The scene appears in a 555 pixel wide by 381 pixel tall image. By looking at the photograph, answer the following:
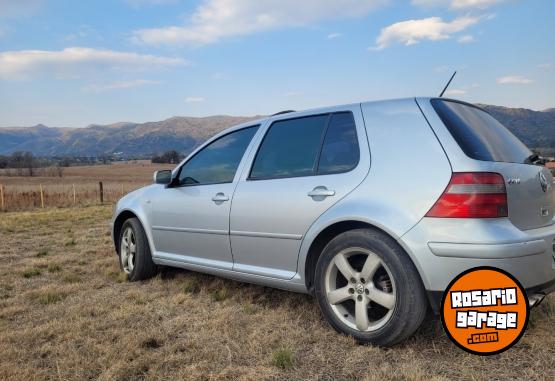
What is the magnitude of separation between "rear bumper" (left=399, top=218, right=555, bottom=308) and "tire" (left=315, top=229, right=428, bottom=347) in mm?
91

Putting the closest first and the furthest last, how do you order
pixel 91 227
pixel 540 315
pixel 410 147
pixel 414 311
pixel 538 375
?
pixel 538 375, pixel 414 311, pixel 410 147, pixel 540 315, pixel 91 227

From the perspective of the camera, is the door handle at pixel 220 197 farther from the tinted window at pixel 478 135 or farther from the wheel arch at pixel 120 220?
the tinted window at pixel 478 135

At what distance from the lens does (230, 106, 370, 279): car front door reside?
3.06 metres

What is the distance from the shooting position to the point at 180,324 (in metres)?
3.42

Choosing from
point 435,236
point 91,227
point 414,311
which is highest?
point 435,236

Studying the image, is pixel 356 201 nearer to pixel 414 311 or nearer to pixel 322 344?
pixel 414 311

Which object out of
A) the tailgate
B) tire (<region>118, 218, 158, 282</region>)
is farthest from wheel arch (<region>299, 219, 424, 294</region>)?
tire (<region>118, 218, 158, 282</region>)

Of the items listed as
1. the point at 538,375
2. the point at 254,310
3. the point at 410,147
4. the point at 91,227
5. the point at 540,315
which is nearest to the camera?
the point at 538,375

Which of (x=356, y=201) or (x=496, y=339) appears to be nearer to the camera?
(x=496, y=339)

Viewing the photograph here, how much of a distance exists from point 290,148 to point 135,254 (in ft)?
7.58

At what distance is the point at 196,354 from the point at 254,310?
0.93 metres

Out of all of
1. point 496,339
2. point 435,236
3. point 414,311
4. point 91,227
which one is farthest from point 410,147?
point 91,227

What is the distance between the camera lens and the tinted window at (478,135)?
8.88ft

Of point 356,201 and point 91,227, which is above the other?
point 356,201
